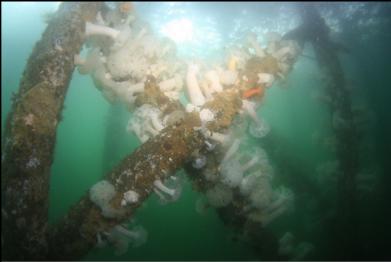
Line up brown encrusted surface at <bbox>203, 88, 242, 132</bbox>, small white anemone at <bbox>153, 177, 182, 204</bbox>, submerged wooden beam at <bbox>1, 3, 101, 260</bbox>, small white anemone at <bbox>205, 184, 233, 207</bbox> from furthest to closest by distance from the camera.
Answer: small white anemone at <bbox>205, 184, 233, 207</bbox> → brown encrusted surface at <bbox>203, 88, 242, 132</bbox> → small white anemone at <bbox>153, 177, 182, 204</bbox> → submerged wooden beam at <bbox>1, 3, 101, 260</bbox>

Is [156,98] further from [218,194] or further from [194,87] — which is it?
[218,194]

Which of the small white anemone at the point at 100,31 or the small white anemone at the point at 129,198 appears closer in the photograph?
the small white anemone at the point at 129,198

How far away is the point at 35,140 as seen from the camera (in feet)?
12.7

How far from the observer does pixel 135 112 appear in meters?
4.86

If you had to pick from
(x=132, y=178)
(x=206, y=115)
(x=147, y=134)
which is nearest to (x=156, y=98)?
(x=147, y=134)

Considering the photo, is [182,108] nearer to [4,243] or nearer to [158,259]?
[4,243]

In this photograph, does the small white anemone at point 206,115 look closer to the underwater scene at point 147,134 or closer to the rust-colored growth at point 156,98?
the underwater scene at point 147,134

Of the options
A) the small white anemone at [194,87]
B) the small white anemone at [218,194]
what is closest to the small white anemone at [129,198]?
the small white anemone at [218,194]

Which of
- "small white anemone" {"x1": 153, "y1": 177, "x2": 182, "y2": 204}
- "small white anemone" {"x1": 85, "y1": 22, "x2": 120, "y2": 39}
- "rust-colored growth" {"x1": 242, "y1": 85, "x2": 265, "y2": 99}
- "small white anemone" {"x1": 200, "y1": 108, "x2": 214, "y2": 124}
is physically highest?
"small white anemone" {"x1": 85, "y1": 22, "x2": 120, "y2": 39}

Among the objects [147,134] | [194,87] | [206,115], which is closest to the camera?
[206,115]

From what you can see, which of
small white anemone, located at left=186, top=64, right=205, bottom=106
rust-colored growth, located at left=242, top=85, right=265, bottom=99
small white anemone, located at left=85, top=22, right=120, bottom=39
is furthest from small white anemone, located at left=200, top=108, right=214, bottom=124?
small white anemone, located at left=85, top=22, right=120, bottom=39

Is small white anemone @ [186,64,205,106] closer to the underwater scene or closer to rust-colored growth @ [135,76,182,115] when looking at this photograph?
the underwater scene

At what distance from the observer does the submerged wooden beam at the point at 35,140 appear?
11.9ft

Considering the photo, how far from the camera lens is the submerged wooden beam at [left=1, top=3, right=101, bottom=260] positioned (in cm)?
363
